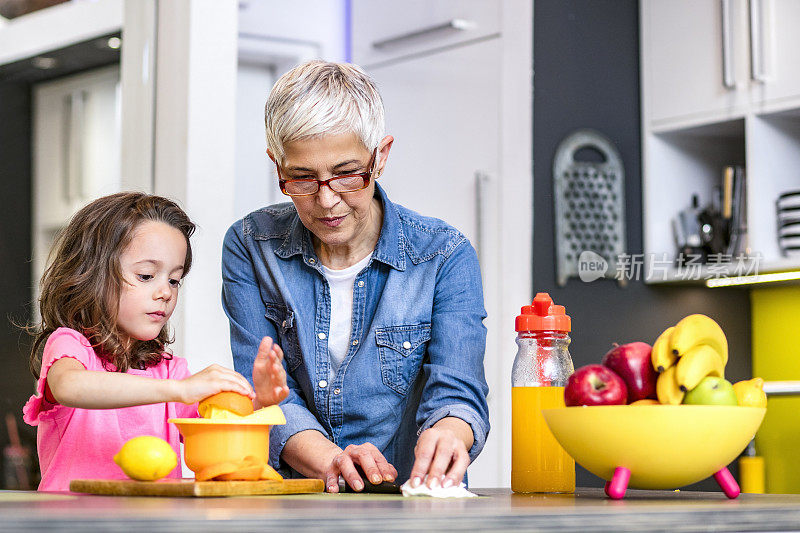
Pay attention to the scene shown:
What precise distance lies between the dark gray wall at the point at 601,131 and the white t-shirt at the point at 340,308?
5.97 ft

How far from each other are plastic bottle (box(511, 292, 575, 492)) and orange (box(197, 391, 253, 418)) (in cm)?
41

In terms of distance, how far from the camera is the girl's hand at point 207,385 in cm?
129

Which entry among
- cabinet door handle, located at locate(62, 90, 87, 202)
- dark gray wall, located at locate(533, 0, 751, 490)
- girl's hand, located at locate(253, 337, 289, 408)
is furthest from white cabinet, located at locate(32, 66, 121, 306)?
girl's hand, located at locate(253, 337, 289, 408)

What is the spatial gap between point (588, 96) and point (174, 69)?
155 cm

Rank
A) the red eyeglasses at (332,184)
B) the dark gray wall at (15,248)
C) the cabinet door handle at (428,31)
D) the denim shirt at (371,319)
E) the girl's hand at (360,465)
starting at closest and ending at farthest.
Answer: the girl's hand at (360,465) < the red eyeglasses at (332,184) < the denim shirt at (371,319) < the dark gray wall at (15,248) < the cabinet door handle at (428,31)

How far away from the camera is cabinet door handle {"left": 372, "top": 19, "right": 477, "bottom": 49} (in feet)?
11.8

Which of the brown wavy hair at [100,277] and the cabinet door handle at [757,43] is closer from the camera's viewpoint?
the brown wavy hair at [100,277]

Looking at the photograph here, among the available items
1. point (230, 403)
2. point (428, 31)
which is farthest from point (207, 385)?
point (428, 31)

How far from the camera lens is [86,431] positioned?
1.70m

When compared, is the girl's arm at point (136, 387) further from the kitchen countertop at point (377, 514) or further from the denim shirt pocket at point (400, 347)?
the denim shirt pocket at point (400, 347)

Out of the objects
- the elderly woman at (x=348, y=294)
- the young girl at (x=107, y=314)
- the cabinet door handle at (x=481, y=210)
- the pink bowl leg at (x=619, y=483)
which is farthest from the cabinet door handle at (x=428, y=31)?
the pink bowl leg at (x=619, y=483)

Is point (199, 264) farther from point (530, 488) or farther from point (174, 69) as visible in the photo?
point (530, 488)

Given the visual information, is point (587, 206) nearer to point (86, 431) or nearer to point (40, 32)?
point (40, 32)

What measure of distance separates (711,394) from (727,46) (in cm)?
264
